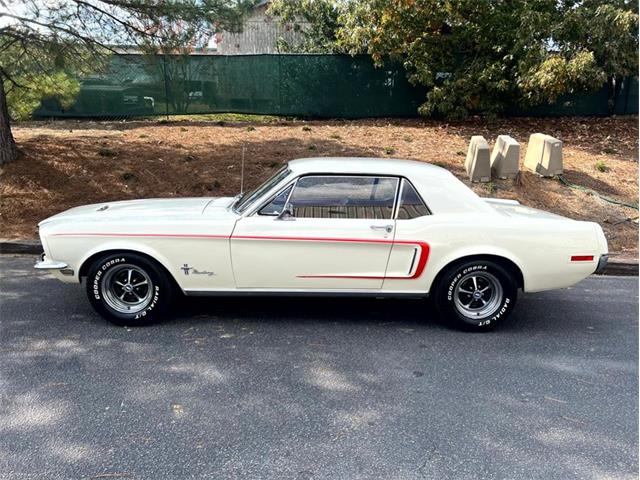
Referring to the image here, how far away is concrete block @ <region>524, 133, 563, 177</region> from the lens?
8.39m

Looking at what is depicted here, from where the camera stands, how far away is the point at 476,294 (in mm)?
4234

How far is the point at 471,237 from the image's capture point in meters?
4.07

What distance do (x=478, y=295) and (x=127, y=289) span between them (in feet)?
9.49

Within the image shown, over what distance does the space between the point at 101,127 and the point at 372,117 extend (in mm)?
6741

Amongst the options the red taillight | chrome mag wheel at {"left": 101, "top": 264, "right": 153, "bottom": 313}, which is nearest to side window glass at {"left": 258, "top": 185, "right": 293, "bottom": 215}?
chrome mag wheel at {"left": 101, "top": 264, "right": 153, "bottom": 313}

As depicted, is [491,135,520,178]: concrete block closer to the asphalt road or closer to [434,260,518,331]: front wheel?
the asphalt road

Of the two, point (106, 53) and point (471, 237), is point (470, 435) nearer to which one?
point (471, 237)

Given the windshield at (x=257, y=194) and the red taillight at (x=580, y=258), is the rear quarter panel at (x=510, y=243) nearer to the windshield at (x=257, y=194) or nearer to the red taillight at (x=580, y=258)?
the red taillight at (x=580, y=258)

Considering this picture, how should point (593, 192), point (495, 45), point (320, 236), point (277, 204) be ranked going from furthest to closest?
point (495, 45) < point (593, 192) < point (277, 204) < point (320, 236)

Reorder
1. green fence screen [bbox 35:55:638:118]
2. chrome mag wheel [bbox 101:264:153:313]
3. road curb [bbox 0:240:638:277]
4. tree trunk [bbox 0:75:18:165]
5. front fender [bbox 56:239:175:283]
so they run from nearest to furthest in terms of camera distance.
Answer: front fender [bbox 56:239:175:283] → chrome mag wheel [bbox 101:264:153:313] → road curb [bbox 0:240:638:277] → tree trunk [bbox 0:75:18:165] → green fence screen [bbox 35:55:638:118]

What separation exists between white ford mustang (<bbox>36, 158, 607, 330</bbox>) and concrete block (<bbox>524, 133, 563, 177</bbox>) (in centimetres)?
461

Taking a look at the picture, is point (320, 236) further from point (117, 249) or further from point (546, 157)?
point (546, 157)

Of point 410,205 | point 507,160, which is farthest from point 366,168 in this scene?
point 507,160

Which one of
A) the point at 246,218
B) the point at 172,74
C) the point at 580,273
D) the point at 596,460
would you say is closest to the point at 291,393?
the point at 246,218
